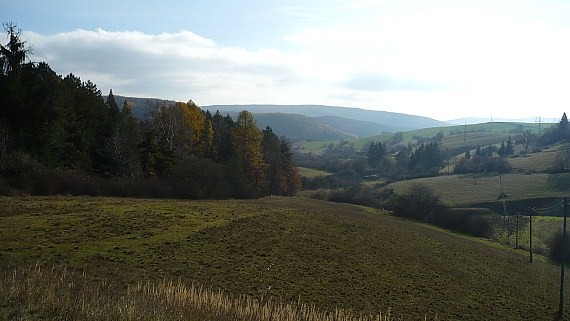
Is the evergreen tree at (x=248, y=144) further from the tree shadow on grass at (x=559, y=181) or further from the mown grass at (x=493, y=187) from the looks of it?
the tree shadow on grass at (x=559, y=181)

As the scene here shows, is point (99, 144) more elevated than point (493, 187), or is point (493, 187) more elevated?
point (99, 144)

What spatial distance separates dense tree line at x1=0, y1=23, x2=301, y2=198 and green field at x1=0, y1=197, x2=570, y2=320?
875cm

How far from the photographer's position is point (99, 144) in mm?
49125

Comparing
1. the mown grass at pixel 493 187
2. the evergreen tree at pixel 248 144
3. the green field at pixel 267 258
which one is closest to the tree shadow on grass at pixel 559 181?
the mown grass at pixel 493 187

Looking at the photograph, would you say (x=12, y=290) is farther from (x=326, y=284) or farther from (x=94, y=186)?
(x=94, y=186)

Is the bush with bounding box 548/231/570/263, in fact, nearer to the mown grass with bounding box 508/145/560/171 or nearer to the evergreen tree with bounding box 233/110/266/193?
the evergreen tree with bounding box 233/110/266/193

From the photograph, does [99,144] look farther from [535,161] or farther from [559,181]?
[535,161]

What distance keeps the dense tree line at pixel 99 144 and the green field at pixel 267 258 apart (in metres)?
8.75

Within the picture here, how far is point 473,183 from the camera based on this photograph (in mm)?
102375

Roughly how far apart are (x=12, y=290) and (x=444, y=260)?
33.7 metres

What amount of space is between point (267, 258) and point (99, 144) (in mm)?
32876

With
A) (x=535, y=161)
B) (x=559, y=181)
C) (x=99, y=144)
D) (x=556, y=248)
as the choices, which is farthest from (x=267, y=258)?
(x=535, y=161)

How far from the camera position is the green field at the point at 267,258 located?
19.4 meters

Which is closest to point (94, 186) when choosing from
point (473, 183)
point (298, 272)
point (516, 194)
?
point (298, 272)
